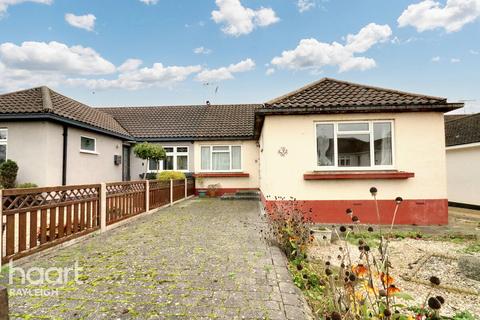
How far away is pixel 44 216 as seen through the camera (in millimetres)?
4363

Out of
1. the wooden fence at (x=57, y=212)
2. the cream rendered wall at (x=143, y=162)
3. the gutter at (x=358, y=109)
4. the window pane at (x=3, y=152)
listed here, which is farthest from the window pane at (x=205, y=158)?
the window pane at (x=3, y=152)

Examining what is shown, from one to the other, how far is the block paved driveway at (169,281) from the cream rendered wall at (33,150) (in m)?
5.82

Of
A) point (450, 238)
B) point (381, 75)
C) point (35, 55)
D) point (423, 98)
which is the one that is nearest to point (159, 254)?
point (450, 238)

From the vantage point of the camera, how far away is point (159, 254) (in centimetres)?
442

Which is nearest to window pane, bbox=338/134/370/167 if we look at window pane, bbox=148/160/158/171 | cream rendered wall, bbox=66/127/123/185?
cream rendered wall, bbox=66/127/123/185

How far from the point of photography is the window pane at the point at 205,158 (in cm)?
1536

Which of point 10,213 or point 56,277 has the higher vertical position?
point 10,213

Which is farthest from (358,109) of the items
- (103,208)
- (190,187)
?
(190,187)

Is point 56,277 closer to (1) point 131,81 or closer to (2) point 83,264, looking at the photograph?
(2) point 83,264

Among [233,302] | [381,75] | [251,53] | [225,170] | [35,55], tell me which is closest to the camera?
[233,302]

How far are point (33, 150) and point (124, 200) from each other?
17.9 ft

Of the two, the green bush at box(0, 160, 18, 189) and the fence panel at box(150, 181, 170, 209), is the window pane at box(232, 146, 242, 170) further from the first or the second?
the green bush at box(0, 160, 18, 189)

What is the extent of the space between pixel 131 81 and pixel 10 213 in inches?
1362

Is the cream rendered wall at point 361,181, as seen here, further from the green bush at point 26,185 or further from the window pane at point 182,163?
the window pane at point 182,163
